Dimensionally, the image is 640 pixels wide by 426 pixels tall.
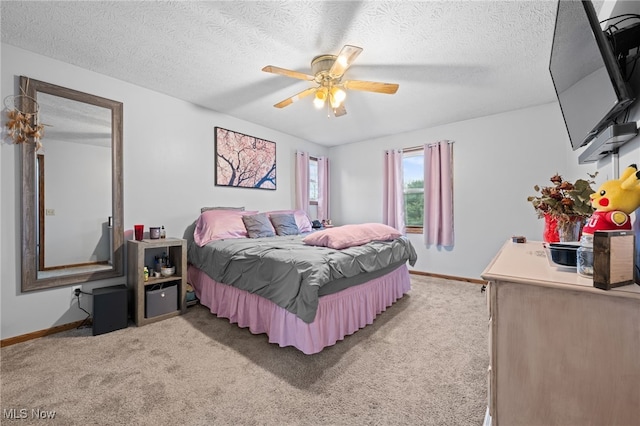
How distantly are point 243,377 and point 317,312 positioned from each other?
63 centimetres

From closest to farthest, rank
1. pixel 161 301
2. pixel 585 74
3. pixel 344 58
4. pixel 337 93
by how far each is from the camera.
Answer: pixel 585 74
pixel 344 58
pixel 337 93
pixel 161 301

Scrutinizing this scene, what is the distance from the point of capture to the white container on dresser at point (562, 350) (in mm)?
762

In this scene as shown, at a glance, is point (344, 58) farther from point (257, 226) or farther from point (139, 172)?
point (139, 172)

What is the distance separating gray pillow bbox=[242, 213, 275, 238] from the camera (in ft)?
10.7

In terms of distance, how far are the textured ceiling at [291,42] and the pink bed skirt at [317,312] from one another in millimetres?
2061

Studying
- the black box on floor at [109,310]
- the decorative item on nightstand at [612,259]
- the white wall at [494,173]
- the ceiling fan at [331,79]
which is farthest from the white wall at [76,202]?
the white wall at [494,173]

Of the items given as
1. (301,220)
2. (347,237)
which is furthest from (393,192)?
(347,237)

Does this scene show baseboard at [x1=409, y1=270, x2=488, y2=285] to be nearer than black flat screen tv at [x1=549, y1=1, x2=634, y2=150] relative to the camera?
No

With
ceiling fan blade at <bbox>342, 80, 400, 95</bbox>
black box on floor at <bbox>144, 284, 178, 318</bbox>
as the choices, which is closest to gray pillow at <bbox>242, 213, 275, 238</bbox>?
black box on floor at <bbox>144, 284, 178, 318</bbox>

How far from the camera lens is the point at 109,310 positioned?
2281mm

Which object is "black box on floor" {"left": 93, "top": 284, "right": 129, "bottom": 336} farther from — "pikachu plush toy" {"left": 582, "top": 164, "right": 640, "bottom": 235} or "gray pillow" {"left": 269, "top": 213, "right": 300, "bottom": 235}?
"pikachu plush toy" {"left": 582, "top": 164, "right": 640, "bottom": 235}

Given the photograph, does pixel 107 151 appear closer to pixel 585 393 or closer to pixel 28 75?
pixel 28 75

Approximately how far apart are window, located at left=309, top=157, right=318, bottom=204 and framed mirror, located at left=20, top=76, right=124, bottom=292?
312cm

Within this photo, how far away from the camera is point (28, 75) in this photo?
2.21 meters
